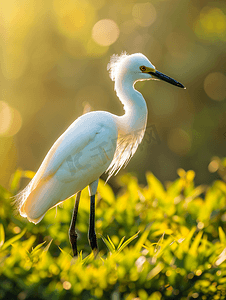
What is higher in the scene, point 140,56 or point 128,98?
point 140,56

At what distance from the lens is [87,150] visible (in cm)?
154

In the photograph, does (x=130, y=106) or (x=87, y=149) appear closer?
(x=87, y=149)

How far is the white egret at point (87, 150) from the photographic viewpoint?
4.91 feet

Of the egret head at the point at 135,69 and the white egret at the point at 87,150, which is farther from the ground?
the egret head at the point at 135,69

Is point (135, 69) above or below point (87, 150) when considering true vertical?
above

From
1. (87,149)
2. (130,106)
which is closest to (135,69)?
(130,106)

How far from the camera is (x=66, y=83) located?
4.12 meters

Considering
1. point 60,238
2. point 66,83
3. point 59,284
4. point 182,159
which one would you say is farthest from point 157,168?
point 59,284

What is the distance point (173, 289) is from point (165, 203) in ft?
2.88

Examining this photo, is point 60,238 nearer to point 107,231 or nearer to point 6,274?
point 107,231

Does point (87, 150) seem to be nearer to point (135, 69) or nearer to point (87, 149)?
point (87, 149)

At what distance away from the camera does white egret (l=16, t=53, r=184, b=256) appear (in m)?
1.50

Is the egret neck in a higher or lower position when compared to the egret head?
lower

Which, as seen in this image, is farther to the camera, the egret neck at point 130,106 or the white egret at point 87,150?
the egret neck at point 130,106
